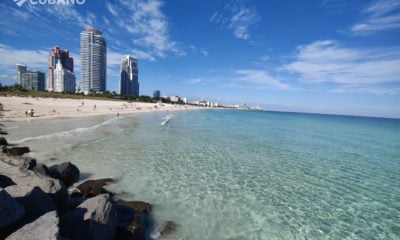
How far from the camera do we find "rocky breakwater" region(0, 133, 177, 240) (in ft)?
14.1

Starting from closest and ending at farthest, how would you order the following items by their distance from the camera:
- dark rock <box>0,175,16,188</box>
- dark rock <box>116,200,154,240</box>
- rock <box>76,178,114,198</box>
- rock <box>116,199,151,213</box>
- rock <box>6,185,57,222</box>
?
rock <box>6,185,57,222</box>, dark rock <box>116,200,154,240</box>, dark rock <box>0,175,16,188</box>, rock <box>116,199,151,213</box>, rock <box>76,178,114,198</box>

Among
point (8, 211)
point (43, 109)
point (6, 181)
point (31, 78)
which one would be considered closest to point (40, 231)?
point (8, 211)

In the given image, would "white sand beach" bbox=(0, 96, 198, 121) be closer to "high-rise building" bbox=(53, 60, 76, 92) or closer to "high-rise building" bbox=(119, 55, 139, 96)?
"high-rise building" bbox=(53, 60, 76, 92)

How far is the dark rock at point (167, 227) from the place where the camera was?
6.93 meters

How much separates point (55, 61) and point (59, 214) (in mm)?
187926

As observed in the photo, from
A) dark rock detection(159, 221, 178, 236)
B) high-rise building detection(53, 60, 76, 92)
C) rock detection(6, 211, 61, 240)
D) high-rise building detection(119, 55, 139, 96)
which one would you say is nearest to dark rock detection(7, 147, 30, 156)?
dark rock detection(159, 221, 178, 236)

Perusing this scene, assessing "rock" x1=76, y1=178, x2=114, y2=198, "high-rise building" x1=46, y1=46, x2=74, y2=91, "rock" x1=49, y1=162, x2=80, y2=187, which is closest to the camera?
"rock" x1=76, y1=178, x2=114, y2=198

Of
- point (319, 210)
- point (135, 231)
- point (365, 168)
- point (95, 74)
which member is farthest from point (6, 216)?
point (95, 74)

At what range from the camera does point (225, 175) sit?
12.7 m

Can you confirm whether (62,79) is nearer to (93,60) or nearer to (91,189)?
(93,60)

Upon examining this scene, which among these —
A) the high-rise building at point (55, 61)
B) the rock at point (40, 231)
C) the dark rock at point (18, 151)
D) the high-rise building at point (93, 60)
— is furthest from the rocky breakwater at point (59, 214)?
the high-rise building at point (55, 61)

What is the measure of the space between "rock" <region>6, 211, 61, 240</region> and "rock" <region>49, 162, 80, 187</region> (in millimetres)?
6137

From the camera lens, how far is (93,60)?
154m

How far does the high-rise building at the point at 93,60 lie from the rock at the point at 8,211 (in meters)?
167
